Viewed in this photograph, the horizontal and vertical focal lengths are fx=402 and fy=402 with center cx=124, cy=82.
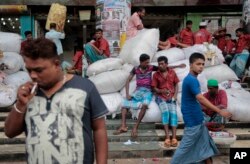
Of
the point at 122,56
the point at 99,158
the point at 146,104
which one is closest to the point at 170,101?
the point at 146,104

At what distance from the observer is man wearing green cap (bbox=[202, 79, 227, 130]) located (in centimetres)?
514

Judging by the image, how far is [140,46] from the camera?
7.05 meters

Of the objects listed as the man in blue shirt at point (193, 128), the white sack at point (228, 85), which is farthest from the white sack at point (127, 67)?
the man in blue shirt at point (193, 128)

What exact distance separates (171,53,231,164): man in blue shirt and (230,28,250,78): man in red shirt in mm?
4632

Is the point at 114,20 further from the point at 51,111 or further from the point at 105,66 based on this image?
the point at 51,111

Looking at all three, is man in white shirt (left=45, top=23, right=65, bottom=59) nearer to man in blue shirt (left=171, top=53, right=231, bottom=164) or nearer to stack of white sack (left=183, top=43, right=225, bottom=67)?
stack of white sack (left=183, top=43, right=225, bottom=67)

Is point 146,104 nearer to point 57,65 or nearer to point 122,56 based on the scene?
point 122,56

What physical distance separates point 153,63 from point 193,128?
10.2ft

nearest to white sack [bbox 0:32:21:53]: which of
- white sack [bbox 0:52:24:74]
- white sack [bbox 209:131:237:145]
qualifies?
white sack [bbox 0:52:24:74]

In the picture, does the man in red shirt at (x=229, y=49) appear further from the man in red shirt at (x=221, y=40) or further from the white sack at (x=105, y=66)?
the white sack at (x=105, y=66)

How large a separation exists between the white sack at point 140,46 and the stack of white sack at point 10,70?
193 centimetres

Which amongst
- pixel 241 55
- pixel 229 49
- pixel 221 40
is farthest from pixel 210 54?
pixel 221 40

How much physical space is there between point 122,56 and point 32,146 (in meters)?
5.38

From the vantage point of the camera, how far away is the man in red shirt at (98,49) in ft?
25.7
